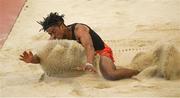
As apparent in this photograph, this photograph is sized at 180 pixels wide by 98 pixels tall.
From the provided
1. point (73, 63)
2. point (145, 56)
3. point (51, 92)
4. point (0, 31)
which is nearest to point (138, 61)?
point (145, 56)

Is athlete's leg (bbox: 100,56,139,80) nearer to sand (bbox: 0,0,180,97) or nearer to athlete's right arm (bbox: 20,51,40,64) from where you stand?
sand (bbox: 0,0,180,97)

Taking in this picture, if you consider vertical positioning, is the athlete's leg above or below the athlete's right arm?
below

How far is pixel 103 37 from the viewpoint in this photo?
5.54 meters

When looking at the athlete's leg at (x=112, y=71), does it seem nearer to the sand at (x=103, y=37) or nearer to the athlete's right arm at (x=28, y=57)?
the sand at (x=103, y=37)

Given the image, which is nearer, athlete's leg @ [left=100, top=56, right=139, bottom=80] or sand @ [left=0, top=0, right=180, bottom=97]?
sand @ [left=0, top=0, right=180, bottom=97]

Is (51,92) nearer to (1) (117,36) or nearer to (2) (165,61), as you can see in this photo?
(2) (165,61)

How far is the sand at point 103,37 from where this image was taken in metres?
4.08

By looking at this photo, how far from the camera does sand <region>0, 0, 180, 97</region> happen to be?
13.4ft

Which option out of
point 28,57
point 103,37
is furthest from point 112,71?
point 103,37

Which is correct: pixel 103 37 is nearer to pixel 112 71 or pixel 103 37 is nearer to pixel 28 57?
pixel 112 71

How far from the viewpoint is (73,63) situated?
14.1 feet

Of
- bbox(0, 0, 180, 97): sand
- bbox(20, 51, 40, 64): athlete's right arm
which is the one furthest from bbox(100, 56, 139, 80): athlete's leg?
bbox(20, 51, 40, 64): athlete's right arm

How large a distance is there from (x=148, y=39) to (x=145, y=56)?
892 mm

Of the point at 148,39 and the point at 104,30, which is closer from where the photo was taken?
the point at 148,39
